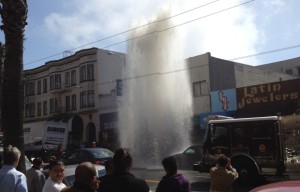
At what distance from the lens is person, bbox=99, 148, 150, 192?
15.6 feet

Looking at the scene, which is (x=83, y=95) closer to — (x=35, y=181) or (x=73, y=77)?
(x=73, y=77)

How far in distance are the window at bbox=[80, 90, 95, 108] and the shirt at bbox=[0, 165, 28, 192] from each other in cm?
4152

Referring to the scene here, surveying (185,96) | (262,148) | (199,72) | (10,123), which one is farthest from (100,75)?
(10,123)

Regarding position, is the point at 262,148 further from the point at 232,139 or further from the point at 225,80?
the point at 225,80

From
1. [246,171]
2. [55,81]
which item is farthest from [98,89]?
[246,171]

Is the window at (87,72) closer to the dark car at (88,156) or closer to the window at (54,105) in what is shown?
the window at (54,105)

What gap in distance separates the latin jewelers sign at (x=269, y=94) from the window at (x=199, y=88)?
4873 mm

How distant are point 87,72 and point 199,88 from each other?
16643 mm

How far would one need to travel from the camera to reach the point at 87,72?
4806 centimetres

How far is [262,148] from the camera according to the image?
15.3 m

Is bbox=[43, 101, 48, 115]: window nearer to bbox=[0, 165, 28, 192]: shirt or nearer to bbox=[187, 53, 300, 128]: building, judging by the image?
bbox=[187, 53, 300, 128]: building

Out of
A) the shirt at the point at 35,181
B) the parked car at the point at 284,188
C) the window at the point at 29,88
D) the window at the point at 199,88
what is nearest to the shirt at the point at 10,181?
the shirt at the point at 35,181

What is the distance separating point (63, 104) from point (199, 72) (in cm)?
2129

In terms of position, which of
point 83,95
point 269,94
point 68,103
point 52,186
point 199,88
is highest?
point 83,95
